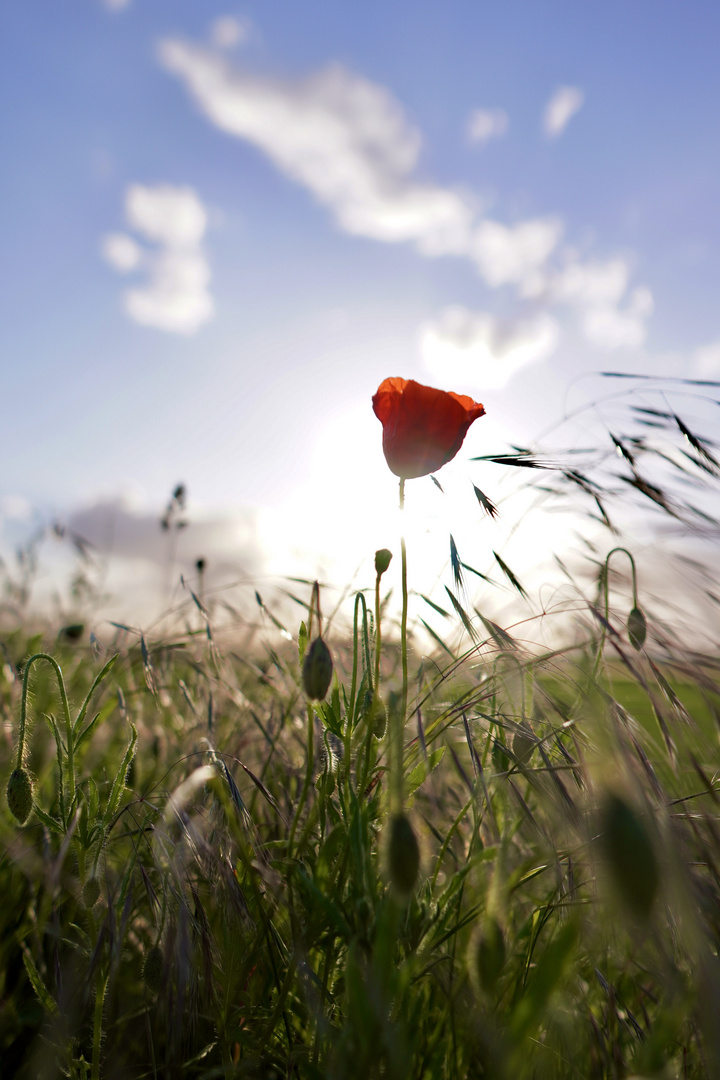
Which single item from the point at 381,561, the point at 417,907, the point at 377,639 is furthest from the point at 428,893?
the point at 381,561

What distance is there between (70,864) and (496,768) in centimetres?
102

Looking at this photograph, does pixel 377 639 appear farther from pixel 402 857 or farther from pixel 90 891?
pixel 90 891

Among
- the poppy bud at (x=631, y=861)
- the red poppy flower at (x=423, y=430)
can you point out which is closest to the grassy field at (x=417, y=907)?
the poppy bud at (x=631, y=861)

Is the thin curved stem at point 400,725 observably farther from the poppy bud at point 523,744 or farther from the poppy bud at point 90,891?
the poppy bud at point 90,891

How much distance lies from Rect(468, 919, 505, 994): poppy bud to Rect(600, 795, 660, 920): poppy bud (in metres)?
0.13

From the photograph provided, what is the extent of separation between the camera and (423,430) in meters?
1.09

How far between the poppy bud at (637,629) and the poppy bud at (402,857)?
42cm

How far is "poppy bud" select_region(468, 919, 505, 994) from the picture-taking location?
613 mm

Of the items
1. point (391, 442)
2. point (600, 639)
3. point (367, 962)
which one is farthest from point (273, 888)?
point (391, 442)

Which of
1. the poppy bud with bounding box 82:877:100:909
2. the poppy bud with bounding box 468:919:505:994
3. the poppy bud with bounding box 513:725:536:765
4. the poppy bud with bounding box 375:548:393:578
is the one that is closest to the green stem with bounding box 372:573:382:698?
the poppy bud with bounding box 375:548:393:578

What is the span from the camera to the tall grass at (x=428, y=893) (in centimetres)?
61

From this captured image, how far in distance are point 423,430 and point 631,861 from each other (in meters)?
0.71

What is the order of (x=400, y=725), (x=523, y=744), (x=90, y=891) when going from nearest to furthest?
(x=400, y=725) < (x=90, y=891) < (x=523, y=744)

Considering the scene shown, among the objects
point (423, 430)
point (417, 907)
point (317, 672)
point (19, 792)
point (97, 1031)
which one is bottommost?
point (97, 1031)
